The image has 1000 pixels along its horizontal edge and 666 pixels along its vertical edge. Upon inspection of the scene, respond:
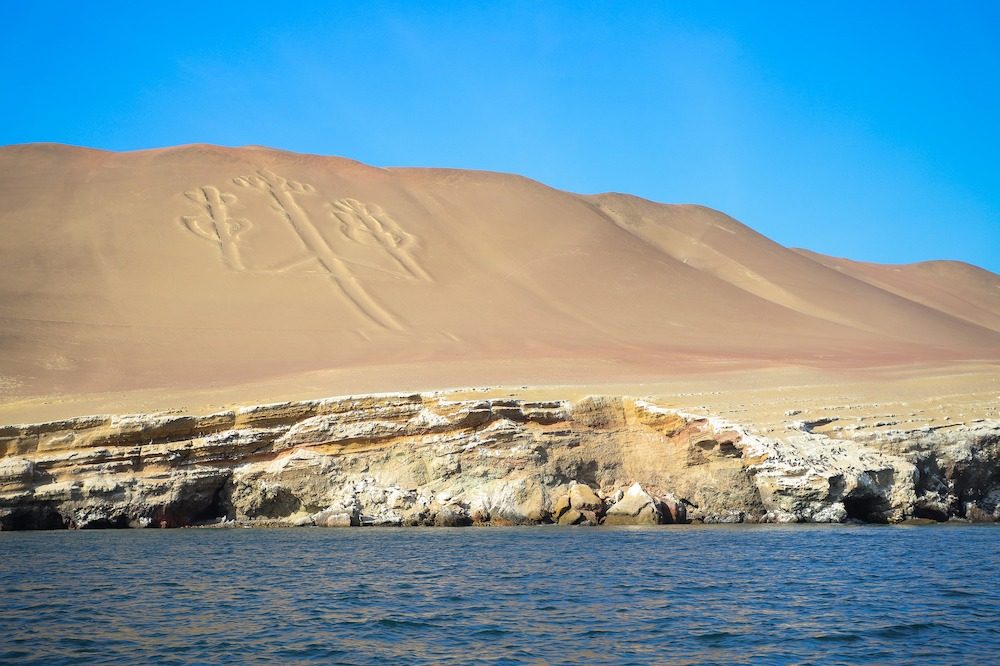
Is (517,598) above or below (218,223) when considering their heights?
below

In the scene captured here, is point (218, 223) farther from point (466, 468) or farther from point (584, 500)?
point (584, 500)

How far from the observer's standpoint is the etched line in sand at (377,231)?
57203 mm

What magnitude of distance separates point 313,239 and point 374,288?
717cm

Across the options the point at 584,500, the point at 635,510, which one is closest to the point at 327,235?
the point at 584,500

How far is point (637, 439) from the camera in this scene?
2267 cm

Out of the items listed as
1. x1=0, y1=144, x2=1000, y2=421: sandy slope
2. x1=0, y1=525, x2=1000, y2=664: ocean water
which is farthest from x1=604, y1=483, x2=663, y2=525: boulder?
x1=0, y1=144, x2=1000, y2=421: sandy slope

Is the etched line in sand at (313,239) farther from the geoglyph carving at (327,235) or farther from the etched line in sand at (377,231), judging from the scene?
the etched line in sand at (377,231)

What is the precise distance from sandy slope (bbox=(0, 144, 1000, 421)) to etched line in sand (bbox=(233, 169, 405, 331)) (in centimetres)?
17

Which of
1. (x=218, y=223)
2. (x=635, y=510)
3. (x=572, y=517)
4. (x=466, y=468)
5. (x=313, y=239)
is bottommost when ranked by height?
(x=572, y=517)

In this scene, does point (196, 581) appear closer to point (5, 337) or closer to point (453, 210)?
point (5, 337)

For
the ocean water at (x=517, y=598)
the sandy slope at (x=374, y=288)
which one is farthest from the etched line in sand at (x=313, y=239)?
the ocean water at (x=517, y=598)

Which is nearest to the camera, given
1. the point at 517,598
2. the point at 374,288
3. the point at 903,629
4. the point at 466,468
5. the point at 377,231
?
the point at 903,629

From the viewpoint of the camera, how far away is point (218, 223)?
5881 cm

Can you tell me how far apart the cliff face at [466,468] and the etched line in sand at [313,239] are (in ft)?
81.0
